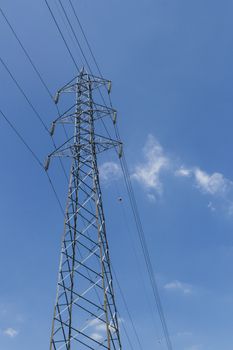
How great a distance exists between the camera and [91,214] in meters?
25.7

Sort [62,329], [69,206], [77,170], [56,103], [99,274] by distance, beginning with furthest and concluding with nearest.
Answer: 1. [56,103]
2. [77,170]
3. [69,206]
4. [99,274]
5. [62,329]

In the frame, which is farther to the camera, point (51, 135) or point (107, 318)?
point (51, 135)

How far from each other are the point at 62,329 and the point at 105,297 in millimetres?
→ 2578

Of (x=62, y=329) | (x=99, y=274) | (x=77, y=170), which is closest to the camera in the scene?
(x=62, y=329)

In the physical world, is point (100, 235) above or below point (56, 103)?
below

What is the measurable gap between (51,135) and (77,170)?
12.2 feet

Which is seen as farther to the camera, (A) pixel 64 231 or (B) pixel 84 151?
(B) pixel 84 151

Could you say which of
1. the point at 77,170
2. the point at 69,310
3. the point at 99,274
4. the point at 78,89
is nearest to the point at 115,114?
the point at 78,89

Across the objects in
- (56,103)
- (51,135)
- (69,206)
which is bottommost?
(69,206)

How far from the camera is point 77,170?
87.8ft

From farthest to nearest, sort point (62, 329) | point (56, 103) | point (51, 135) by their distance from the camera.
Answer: point (56, 103) → point (51, 135) → point (62, 329)

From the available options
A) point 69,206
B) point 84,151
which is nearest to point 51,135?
point 84,151

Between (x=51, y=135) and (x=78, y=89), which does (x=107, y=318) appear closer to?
(x=51, y=135)

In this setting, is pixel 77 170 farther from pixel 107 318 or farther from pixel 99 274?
pixel 107 318
